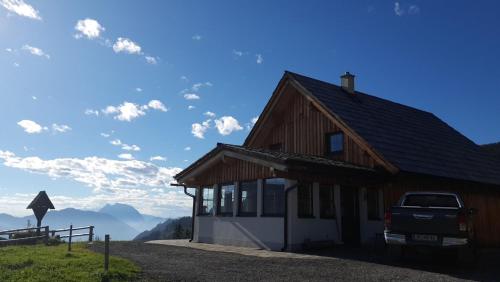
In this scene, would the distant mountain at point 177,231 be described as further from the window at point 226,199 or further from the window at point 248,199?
the window at point 248,199

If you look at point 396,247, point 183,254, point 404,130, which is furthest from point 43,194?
point 396,247

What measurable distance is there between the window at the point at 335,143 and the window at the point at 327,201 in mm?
2643

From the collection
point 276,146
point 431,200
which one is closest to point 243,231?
point 276,146

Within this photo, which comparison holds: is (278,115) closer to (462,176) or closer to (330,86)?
(330,86)

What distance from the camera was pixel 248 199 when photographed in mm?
17203

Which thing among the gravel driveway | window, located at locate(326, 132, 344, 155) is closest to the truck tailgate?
the gravel driveway

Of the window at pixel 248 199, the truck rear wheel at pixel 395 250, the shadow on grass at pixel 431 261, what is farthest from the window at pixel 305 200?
the truck rear wheel at pixel 395 250

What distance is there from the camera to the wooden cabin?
15523mm

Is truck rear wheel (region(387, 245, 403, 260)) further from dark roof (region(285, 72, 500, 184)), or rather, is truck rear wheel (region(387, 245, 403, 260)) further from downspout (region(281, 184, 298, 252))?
A: dark roof (region(285, 72, 500, 184))

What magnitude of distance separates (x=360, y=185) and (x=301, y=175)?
3018 mm

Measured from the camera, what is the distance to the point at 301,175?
15.0 metres

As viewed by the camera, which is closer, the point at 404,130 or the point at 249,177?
the point at 249,177

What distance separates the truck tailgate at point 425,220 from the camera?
408 inches

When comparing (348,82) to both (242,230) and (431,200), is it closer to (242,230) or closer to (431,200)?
(242,230)
